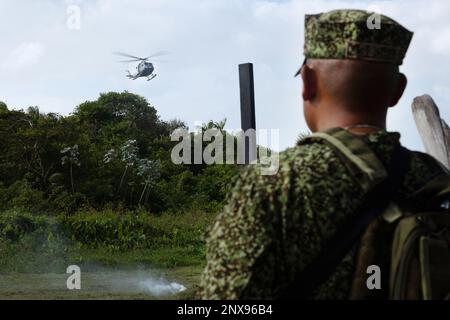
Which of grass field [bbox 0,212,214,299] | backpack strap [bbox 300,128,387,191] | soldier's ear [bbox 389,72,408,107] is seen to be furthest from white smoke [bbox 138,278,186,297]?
backpack strap [bbox 300,128,387,191]

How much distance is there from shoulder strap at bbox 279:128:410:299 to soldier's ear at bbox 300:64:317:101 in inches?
6.6

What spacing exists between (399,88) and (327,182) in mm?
415

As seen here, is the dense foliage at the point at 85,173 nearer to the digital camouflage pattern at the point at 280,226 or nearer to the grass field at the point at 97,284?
the grass field at the point at 97,284

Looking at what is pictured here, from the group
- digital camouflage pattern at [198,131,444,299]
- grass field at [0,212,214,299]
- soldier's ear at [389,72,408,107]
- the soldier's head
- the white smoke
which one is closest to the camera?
digital camouflage pattern at [198,131,444,299]

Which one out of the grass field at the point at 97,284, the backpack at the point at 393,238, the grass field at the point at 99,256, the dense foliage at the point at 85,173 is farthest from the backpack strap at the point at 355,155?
the dense foliage at the point at 85,173

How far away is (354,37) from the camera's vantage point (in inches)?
76.1

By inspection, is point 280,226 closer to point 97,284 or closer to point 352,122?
point 352,122

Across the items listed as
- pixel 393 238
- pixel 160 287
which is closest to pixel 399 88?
pixel 393 238

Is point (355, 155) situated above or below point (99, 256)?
above

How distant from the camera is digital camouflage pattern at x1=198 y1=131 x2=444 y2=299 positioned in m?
1.73

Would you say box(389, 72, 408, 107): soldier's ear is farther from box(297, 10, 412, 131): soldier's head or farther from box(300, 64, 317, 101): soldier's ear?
box(300, 64, 317, 101): soldier's ear

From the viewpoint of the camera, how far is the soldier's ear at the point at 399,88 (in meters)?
2.02

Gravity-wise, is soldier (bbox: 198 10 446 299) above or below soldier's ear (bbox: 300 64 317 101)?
below
